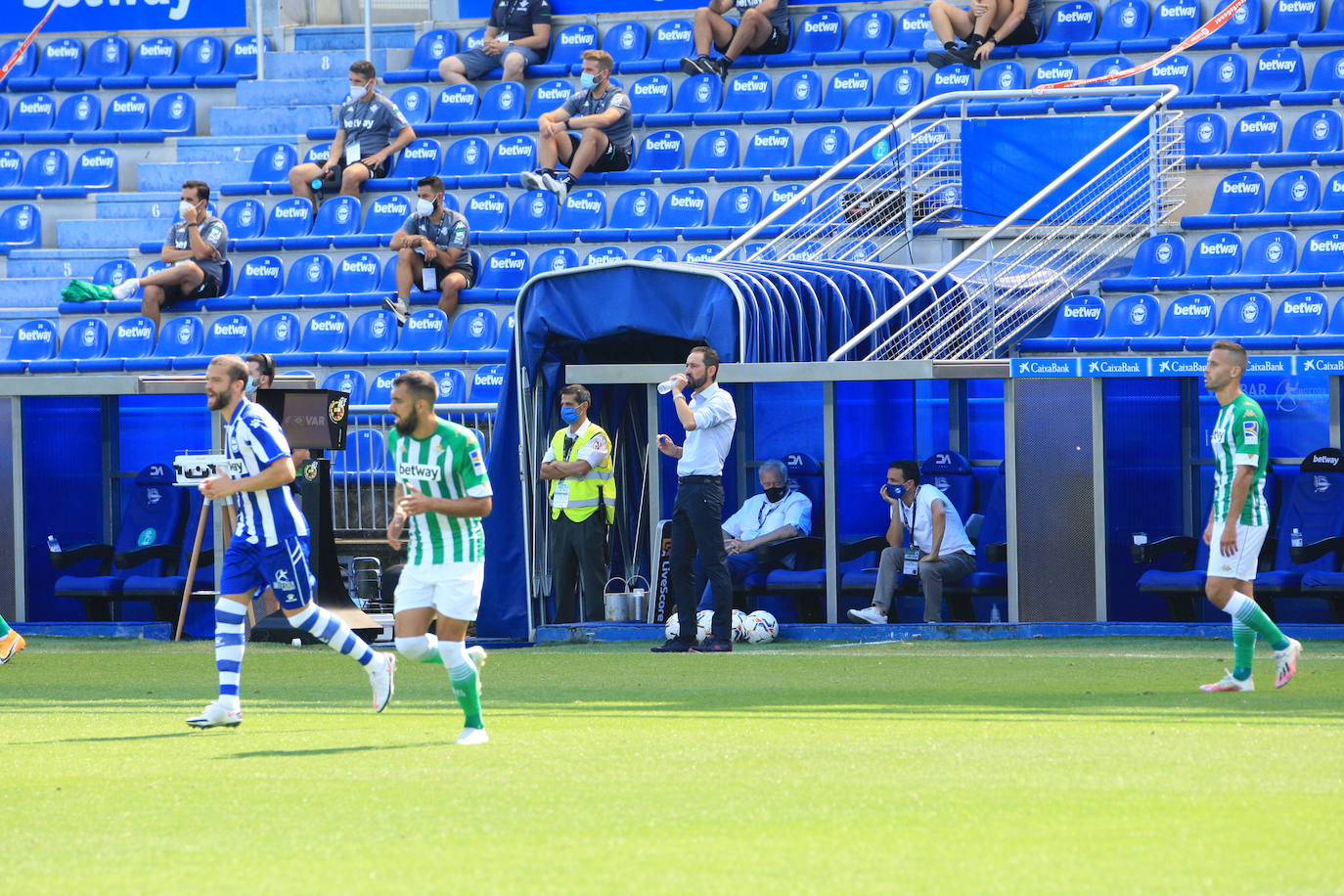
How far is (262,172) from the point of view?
22547mm

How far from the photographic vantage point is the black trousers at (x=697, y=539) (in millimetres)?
12844

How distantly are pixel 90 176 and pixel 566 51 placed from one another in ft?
18.6

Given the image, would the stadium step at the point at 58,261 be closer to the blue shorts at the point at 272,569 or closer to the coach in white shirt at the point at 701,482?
the coach in white shirt at the point at 701,482

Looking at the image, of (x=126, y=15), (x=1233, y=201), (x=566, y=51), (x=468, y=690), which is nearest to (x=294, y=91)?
(x=126, y=15)

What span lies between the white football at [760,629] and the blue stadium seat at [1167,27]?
29.6 feet

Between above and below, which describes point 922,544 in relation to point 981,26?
below

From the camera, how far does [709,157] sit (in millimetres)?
20844

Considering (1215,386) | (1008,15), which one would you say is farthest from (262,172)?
(1215,386)

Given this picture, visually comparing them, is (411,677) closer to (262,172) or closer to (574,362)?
(574,362)

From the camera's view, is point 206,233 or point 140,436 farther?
point 206,233

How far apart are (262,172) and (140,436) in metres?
6.59

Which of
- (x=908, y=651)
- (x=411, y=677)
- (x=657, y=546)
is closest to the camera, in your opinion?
(x=411, y=677)

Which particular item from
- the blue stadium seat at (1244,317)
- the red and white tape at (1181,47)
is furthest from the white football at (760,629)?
the red and white tape at (1181,47)

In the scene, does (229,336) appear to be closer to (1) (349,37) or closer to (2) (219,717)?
(1) (349,37)
